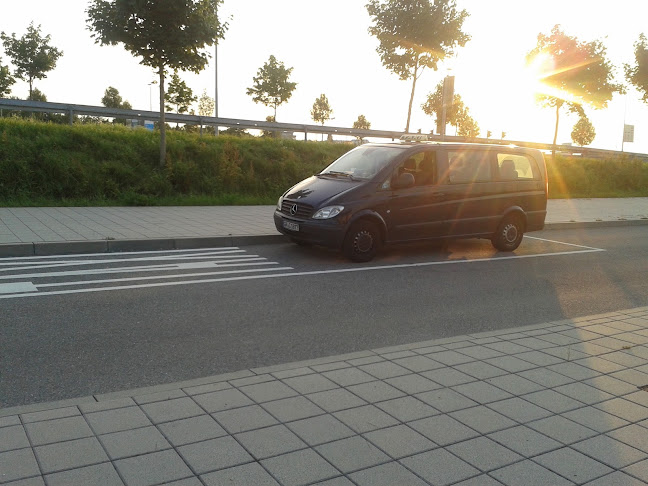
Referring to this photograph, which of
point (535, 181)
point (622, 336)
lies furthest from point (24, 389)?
point (535, 181)

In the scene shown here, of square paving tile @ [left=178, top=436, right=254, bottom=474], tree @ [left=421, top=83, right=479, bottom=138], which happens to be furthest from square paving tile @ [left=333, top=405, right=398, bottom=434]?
tree @ [left=421, top=83, right=479, bottom=138]

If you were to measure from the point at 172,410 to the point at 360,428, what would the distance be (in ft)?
3.66

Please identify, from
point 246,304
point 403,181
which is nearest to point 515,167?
point 403,181

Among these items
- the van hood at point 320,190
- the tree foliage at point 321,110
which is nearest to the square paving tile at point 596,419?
the van hood at point 320,190

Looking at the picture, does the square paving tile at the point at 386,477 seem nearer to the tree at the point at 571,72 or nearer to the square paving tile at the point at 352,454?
the square paving tile at the point at 352,454

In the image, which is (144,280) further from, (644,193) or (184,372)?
(644,193)

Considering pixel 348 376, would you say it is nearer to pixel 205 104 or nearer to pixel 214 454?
pixel 214 454

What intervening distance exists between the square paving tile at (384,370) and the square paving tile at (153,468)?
172cm

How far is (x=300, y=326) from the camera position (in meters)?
6.37

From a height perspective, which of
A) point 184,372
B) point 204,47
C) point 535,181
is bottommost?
point 184,372

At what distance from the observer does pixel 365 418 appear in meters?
3.79

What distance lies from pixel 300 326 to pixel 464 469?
3303mm

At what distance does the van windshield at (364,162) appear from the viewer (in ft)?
35.3

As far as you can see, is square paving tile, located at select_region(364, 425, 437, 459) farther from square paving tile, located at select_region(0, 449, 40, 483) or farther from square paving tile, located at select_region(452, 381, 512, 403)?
square paving tile, located at select_region(0, 449, 40, 483)
